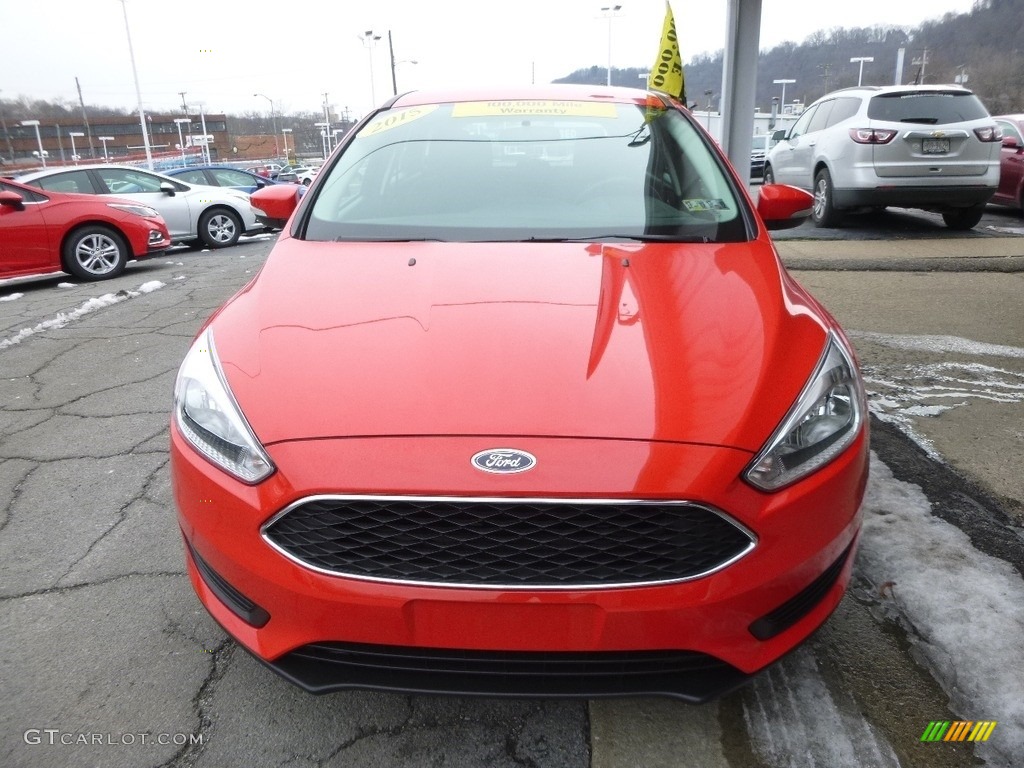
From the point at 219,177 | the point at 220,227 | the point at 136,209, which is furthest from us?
the point at 219,177

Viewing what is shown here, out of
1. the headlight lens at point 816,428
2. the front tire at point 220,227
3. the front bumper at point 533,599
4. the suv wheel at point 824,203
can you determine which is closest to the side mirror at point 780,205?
the headlight lens at point 816,428

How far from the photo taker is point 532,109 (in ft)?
10.0

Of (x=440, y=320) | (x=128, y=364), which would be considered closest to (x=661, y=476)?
(x=440, y=320)

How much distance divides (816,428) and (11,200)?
27.0 ft

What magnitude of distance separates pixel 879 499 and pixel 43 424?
3.78m

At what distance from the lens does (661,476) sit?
4.74ft

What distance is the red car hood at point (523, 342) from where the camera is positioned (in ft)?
5.14

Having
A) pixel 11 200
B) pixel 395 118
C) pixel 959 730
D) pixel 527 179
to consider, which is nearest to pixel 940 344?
pixel 527 179

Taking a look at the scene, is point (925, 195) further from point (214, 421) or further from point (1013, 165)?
point (214, 421)

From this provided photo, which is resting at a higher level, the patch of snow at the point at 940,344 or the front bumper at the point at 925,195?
the front bumper at the point at 925,195

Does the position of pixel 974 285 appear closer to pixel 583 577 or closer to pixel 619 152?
pixel 619 152

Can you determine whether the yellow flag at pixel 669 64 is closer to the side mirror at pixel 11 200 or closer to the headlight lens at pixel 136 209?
the headlight lens at pixel 136 209

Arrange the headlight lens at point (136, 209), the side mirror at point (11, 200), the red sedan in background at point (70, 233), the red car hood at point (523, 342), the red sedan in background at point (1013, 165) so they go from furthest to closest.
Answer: the red sedan in background at point (1013, 165) → the headlight lens at point (136, 209) → the red sedan in background at point (70, 233) → the side mirror at point (11, 200) → the red car hood at point (523, 342)

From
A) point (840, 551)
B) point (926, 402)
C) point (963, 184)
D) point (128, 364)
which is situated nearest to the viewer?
point (840, 551)
